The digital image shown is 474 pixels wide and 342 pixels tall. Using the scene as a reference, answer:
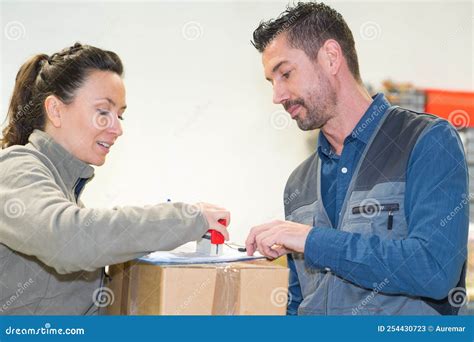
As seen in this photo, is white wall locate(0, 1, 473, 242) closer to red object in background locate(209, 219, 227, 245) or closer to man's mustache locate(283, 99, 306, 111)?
man's mustache locate(283, 99, 306, 111)

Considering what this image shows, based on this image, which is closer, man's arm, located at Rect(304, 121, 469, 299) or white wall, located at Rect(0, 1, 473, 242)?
man's arm, located at Rect(304, 121, 469, 299)

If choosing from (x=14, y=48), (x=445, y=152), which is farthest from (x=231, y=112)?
(x=445, y=152)

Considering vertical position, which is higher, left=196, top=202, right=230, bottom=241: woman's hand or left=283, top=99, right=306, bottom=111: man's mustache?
left=283, top=99, right=306, bottom=111: man's mustache

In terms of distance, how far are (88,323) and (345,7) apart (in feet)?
7.40

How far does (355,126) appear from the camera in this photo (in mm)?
1549

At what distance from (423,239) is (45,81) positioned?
1.01m

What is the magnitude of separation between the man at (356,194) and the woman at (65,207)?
282mm

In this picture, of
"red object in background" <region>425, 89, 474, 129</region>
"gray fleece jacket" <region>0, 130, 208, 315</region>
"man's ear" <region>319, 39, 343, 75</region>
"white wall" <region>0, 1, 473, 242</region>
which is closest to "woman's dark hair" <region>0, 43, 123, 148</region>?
"gray fleece jacket" <region>0, 130, 208, 315</region>

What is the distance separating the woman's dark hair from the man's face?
442mm

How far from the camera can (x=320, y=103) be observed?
1.59 m

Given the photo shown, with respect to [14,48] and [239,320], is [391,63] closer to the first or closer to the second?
[14,48]

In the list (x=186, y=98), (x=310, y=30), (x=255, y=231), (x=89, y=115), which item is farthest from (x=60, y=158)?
(x=186, y=98)

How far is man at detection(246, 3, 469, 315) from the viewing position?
125 centimetres

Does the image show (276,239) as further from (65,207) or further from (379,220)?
(65,207)
